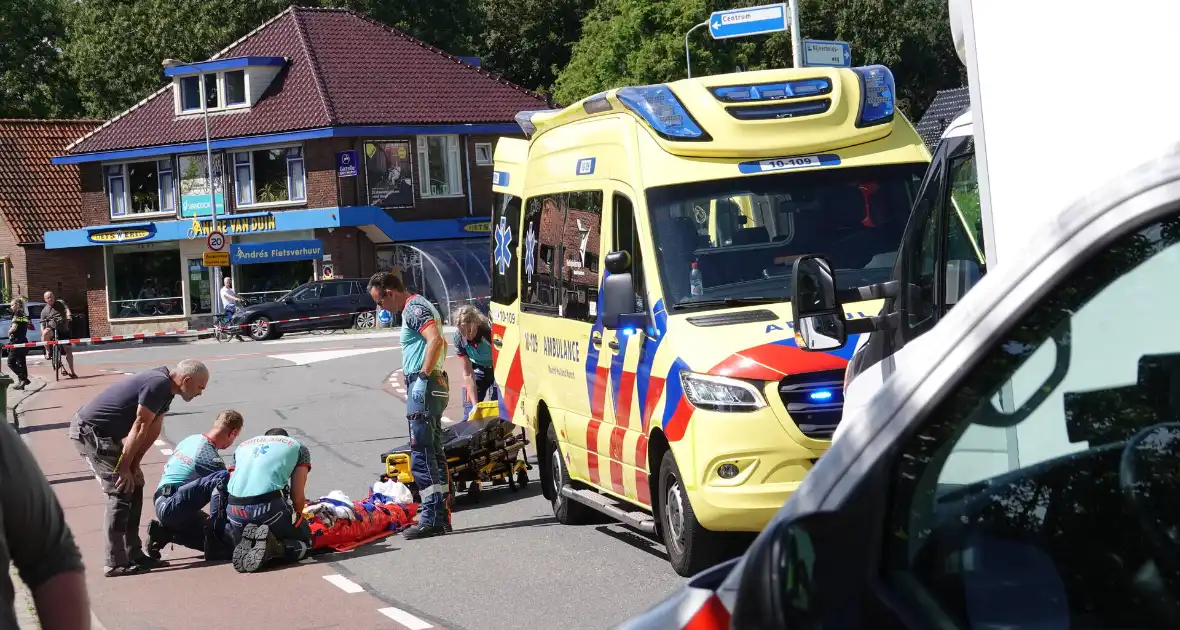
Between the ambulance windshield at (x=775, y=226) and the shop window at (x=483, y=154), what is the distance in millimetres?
43532

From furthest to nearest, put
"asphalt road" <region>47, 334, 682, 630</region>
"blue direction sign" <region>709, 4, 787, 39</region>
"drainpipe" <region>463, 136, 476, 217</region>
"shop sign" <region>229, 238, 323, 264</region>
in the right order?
"drainpipe" <region>463, 136, 476, 217</region> → "shop sign" <region>229, 238, 323, 264</region> → "blue direction sign" <region>709, 4, 787, 39</region> → "asphalt road" <region>47, 334, 682, 630</region>

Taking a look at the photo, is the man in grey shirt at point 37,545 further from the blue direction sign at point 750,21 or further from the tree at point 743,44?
the tree at point 743,44

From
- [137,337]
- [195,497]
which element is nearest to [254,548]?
[195,497]

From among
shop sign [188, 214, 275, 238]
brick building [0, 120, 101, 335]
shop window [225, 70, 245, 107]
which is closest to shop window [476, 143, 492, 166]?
shop sign [188, 214, 275, 238]

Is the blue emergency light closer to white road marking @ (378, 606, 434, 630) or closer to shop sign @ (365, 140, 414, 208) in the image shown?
white road marking @ (378, 606, 434, 630)

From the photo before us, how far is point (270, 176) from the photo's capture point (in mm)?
51219

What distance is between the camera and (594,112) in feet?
31.5

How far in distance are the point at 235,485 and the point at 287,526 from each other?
17.7 inches

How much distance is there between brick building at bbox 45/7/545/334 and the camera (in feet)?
164

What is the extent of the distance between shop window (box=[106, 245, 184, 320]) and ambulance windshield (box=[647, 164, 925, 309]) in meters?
47.4

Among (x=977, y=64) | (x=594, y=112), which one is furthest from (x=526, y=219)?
(x=977, y=64)

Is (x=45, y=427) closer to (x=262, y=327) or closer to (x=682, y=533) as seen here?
(x=682, y=533)

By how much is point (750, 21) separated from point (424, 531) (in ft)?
27.6

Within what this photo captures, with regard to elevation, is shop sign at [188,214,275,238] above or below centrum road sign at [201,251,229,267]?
above
